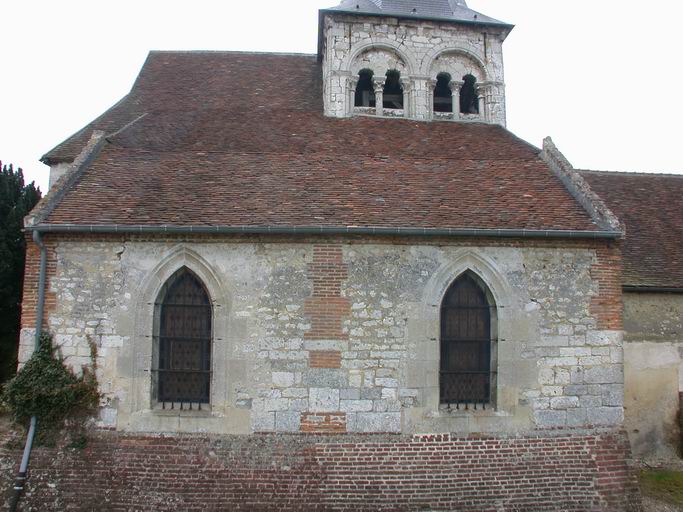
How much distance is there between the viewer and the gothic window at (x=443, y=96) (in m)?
13.4

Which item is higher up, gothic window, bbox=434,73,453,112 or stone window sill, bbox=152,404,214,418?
gothic window, bbox=434,73,453,112

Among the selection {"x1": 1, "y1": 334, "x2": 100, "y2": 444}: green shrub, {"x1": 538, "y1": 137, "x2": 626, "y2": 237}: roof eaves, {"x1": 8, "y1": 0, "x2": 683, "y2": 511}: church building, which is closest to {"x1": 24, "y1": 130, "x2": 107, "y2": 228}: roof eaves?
{"x1": 8, "y1": 0, "x2": 683, "y2": 511}: church building

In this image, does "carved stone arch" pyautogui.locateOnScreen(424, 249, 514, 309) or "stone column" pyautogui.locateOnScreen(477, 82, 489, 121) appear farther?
"stone column" pyautogui.locateOnScreen(477, 82, 489, 121)

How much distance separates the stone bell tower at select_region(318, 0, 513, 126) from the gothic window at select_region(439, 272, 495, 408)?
521 cm

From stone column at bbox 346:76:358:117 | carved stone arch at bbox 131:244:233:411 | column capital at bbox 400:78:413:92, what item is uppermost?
column capital at bbox 400:78:413:92

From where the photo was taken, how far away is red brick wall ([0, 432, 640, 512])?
26.6 feet

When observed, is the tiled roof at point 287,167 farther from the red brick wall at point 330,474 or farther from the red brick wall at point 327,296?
the red brick wall at point 330,474

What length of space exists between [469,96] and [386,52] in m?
2.28

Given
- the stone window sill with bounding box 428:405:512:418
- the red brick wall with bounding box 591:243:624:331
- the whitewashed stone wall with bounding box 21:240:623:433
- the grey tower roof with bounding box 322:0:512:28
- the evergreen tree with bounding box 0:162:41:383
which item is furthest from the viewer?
the evergreen tree with bounding box 0:162:41:383

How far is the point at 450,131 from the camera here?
12359 mm

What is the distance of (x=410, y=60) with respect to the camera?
12984 mm

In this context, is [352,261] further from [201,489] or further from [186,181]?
[201,489]

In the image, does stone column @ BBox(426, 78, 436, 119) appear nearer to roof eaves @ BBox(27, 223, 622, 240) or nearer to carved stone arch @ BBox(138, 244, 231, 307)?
roof eaves @ BBox(27, 223, 622, 240)

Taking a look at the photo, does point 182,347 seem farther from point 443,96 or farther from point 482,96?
point 482,96
